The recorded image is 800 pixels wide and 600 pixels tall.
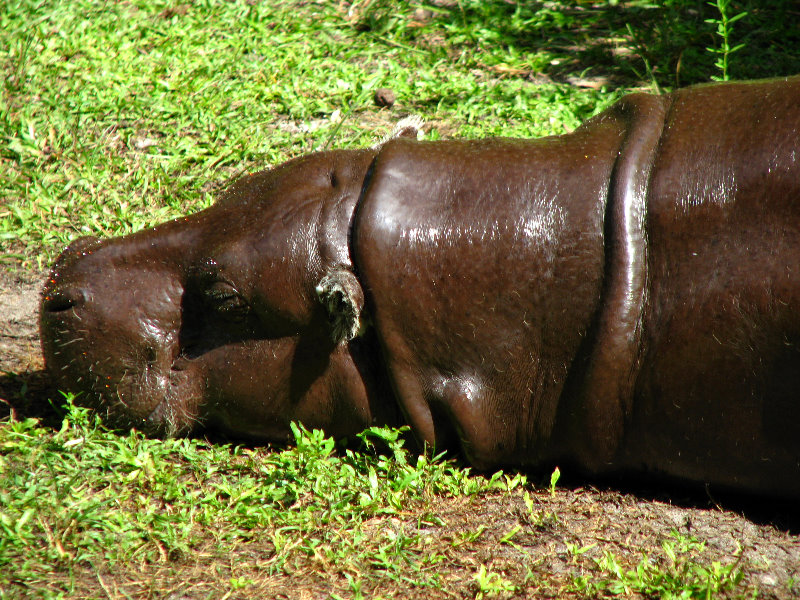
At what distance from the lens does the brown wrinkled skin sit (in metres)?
3.07

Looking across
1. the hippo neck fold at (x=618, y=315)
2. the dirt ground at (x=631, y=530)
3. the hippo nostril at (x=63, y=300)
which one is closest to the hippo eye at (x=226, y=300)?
the hippo nostril at (x=63, y=300)

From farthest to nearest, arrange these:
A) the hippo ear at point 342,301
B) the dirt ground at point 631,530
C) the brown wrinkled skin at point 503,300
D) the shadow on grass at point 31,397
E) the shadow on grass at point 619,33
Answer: the shadow on grass at point 619,33 → the shadow on grass at point 31,397 → the hippo ear at point 342,301 → the brown wrinkled skin at point 503,300 → the dirt ground at point 631,530

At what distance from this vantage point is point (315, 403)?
140 inches

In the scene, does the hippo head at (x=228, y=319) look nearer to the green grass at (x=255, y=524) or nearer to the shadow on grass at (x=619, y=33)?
the green grass at (x=255, y=524)

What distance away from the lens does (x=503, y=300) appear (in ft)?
10.8

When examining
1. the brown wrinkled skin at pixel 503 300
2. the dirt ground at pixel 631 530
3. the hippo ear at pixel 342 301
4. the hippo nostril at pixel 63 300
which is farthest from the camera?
the hippo nostril at pixel 63 300

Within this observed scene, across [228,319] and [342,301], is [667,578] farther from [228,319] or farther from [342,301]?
[228,319]

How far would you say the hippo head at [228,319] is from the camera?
3469 mm

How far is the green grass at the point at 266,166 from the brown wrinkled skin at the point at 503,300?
10.1 inches

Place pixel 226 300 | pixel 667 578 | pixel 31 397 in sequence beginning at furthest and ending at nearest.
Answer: pixel 31 397 → pixel 226 300 → pixel 667 578

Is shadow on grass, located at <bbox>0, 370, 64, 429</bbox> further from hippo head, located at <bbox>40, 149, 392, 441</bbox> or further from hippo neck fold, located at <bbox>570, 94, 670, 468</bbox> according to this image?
hippo neck fold, located at <bbox>570, 94, 670, 468</bbox>

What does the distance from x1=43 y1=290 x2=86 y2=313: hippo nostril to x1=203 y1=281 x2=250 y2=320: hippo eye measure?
1.74 ft

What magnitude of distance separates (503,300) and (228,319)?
113 cm

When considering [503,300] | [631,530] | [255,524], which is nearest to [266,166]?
[503,300]
